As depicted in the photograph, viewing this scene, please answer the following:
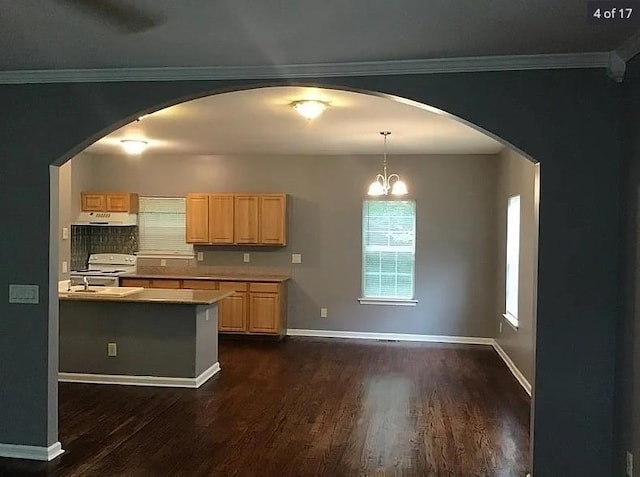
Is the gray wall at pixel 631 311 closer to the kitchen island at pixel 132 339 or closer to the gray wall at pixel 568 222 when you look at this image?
the gray wall at pixel 568 222

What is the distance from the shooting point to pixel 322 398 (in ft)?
18.1

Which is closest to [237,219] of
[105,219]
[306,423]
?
[105,219]

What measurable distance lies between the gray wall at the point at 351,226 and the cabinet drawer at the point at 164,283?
711 millimetres

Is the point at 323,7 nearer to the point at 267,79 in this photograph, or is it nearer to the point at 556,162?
the point at 267,79

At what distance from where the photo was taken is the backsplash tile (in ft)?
29.5

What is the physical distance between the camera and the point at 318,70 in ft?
11.7

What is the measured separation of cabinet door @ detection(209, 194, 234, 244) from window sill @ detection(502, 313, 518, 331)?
3672mm

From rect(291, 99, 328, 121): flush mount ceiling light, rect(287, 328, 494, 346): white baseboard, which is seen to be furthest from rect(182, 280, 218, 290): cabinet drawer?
rect(291, 99, 328, 121): flush mount ceiling light

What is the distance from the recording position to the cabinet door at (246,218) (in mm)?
8438

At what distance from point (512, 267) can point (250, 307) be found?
3316mm

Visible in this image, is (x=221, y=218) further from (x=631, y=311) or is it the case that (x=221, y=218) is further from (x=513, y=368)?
(x=631, y=311)

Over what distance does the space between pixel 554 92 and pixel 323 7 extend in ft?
4.76

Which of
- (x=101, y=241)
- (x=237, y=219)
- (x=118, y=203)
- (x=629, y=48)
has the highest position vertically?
(x=629, y=48)

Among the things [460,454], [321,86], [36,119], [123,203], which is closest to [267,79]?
[321,86]
